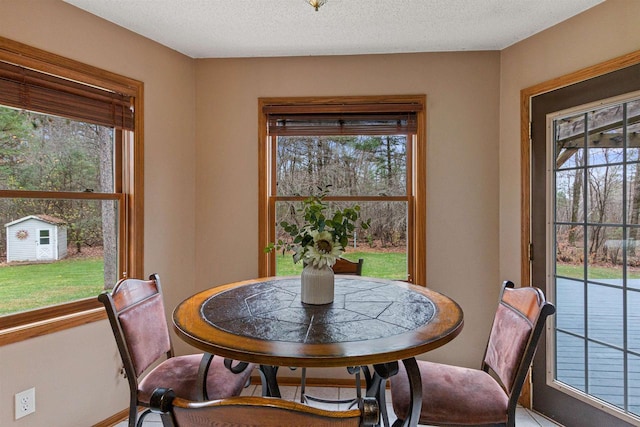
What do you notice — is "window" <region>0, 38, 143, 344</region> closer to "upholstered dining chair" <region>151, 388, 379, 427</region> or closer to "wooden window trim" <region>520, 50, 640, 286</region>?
"upholstered dining chair" <region>151, 388, 379, 427</region>

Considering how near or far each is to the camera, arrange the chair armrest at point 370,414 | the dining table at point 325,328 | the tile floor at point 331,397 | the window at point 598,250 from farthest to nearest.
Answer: the tile floor at point 331,397, the window at point 598,250, the dining table at point 325,328, the chair armrest at point 370,414

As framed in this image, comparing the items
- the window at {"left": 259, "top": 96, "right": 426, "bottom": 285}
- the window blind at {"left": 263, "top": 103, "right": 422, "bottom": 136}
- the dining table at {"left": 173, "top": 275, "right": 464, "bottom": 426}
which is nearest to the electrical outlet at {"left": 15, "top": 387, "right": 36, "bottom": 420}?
the dining table at {"left": 173, "top": 275, "right": 464, "bottom": 426}

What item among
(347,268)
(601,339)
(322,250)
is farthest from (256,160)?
(601,339)

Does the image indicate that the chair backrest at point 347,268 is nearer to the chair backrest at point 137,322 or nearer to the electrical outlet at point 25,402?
the chair backrest at point 137,322

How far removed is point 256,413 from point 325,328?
581mm

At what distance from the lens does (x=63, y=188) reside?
207cm

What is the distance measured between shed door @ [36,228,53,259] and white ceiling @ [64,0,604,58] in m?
1.31

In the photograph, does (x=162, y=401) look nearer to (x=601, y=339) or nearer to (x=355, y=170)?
(x=355, y=170)

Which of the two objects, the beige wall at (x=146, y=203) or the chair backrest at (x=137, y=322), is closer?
the chair backrest at (x=137, y=322)

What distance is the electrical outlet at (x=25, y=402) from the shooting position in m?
1.78

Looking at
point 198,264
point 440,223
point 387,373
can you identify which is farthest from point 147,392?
point 440,223

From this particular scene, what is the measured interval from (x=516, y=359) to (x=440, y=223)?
1.34 m

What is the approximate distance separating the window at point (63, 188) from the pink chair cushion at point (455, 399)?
185 centimetres

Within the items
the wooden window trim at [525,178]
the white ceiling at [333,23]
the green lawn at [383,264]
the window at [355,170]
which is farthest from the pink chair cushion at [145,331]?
the wooden window trim at [525,178]
